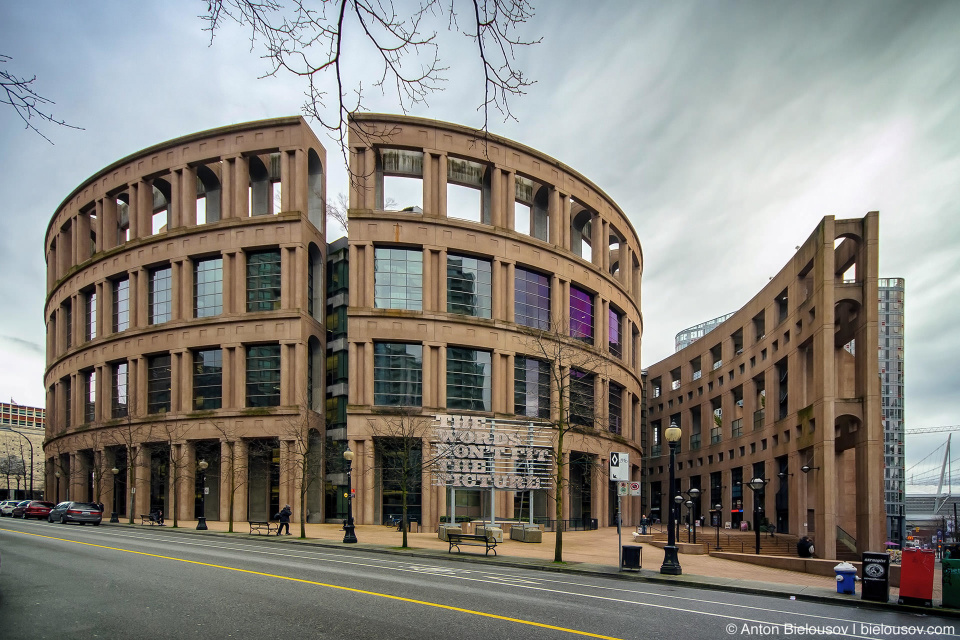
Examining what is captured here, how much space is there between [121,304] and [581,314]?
127ft

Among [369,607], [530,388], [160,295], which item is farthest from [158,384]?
[369,607]

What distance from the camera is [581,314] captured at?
57.0m

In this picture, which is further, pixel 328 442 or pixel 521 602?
pixel 328 442

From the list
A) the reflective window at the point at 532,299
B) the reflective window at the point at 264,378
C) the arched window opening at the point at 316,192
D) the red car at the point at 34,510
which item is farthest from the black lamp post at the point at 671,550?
the red car at the point at 34,510

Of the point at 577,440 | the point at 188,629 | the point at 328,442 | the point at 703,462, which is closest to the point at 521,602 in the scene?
the point at 188,629

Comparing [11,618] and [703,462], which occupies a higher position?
[11,618]

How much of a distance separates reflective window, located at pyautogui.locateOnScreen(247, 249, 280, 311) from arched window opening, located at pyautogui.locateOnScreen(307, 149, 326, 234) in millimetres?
5301

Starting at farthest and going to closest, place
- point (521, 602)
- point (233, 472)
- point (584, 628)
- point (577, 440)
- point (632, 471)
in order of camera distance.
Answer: point (632, 471), point (577, 440), point (233, 472), point (521, 602), point (584, 628)

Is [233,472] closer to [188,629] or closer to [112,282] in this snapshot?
[112,282]

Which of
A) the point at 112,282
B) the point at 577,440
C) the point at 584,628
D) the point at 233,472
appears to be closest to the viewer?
the point at 584,628

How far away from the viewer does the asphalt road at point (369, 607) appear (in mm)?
10109

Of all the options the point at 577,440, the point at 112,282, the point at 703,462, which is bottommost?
the point at 703,462

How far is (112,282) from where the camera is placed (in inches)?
2399

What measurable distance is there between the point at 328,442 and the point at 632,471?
29.6m
